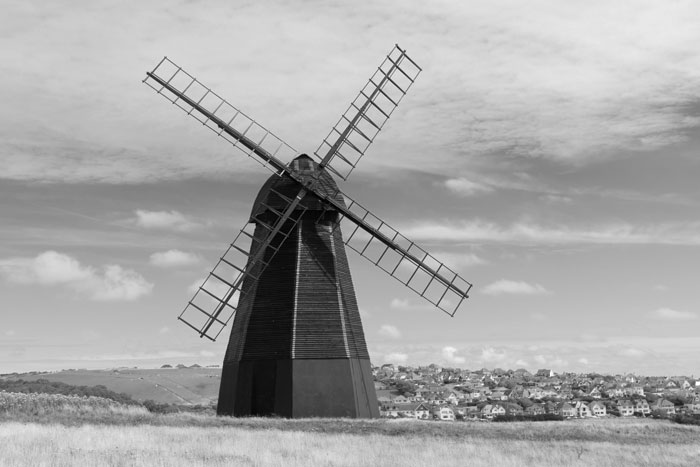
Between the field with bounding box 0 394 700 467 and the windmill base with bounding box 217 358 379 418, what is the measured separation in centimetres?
148

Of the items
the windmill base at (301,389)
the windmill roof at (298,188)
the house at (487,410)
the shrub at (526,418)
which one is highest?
the windmill roof at (298,188)

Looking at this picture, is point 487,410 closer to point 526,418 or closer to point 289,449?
point 526,418

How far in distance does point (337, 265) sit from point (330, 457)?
1360 cm

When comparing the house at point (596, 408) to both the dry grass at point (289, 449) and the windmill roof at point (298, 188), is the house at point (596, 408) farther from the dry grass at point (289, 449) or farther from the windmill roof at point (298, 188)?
the dry grass at point (289, 449)

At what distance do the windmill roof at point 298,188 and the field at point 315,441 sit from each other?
9053mm

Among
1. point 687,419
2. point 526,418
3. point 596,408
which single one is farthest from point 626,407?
point 687,419

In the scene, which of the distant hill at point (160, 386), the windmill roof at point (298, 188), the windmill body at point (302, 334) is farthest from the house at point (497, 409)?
the windmill roof at point (298, 188)

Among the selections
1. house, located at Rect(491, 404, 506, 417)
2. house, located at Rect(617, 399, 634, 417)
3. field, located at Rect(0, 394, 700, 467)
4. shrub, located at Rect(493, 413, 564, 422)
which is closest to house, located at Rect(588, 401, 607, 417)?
house, located at Rect(617, 399, 634, 417)

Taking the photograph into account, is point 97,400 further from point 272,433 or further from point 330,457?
point 330,457

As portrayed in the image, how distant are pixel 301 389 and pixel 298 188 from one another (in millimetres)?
8474

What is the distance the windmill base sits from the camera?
33375 mm

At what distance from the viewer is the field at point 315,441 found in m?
21.9

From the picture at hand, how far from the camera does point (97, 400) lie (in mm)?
39781

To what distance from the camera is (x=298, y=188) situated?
35562mm
